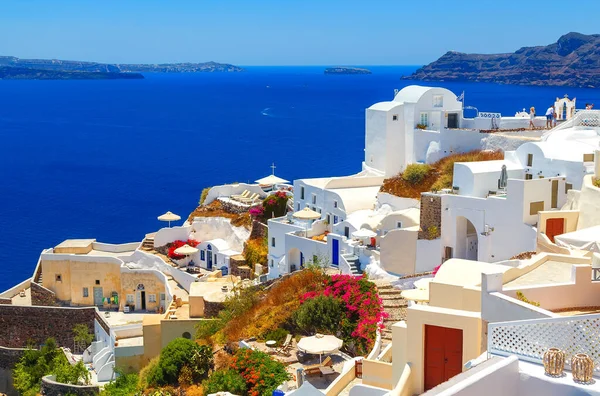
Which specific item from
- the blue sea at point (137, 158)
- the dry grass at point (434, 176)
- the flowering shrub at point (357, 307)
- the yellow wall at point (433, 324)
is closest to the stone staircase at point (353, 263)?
the flowering shrub at point (357, 307)

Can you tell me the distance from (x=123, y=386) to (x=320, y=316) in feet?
32.1

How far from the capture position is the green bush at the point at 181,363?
2625cm

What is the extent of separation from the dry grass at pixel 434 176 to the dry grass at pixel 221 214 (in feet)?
33.1

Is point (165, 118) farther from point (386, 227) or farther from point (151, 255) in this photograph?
point (386, 227)

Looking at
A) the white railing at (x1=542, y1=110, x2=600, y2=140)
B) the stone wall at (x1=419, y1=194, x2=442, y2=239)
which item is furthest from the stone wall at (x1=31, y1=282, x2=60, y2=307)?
the white railing at (x1=542, y1=110, x2=600, y2=140)

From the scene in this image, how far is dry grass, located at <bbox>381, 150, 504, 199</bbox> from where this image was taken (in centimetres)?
3591

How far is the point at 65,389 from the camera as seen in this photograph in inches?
1273

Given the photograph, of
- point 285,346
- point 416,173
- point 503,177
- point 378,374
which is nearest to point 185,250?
point 416,173

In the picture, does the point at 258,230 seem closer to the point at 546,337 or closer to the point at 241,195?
the point at 241,195

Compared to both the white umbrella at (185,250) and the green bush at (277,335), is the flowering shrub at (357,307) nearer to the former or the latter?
the green bush at (277,335)

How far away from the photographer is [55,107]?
190 meters

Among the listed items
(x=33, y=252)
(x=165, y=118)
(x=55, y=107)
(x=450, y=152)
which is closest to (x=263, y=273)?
(x=450, y=152)

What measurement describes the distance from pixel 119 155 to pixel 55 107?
84.6m

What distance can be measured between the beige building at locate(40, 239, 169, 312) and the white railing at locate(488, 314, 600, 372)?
105 feet
